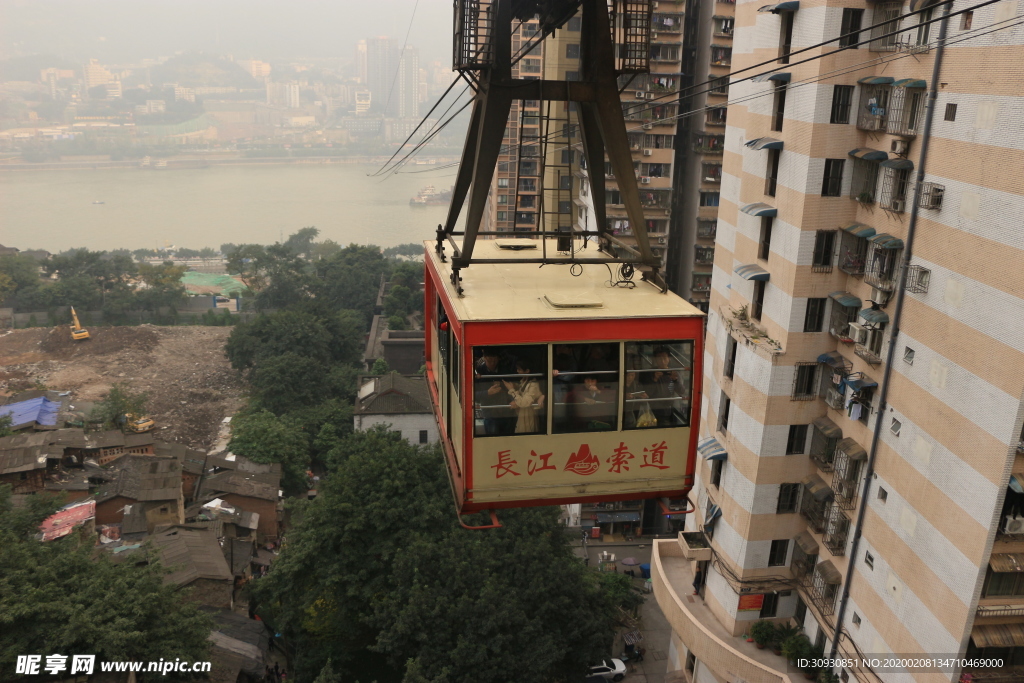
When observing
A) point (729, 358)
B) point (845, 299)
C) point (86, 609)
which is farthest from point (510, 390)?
point (86, 609)

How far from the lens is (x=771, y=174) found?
1003cm

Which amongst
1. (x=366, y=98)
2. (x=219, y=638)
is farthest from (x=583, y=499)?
(x=366, y=98)

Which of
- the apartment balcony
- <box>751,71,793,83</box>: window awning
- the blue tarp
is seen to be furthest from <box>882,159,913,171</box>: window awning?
the blue tarp

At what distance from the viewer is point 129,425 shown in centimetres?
2816

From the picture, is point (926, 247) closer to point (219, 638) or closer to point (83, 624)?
point (83, 624)

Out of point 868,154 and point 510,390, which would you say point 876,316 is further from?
point 510,390

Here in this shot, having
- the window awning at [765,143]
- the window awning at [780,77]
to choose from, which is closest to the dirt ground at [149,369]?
the window awning at [765,143]

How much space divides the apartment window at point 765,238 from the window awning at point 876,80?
204cm

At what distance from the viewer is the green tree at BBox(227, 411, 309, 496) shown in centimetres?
2420

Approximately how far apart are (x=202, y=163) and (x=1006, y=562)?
13029 centimetres

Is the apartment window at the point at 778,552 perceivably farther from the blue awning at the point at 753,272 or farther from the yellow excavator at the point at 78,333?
the yellow excavator at the point at 78,333

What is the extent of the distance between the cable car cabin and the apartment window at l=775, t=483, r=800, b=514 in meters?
5.26

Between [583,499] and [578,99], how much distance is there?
310 cm

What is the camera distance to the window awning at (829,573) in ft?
31.8
